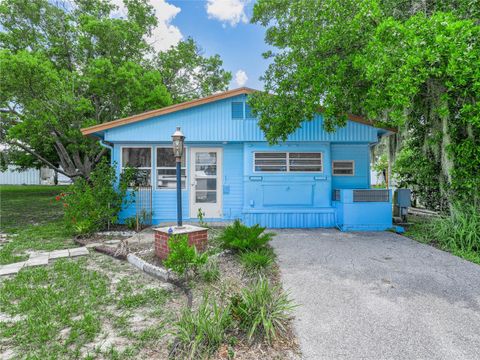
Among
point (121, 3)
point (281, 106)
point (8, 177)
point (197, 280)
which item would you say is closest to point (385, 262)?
point (197, 280)

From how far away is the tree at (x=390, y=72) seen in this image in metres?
4.12

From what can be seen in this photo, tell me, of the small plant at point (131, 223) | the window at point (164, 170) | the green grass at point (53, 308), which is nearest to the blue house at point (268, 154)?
the window at point (164, 170)

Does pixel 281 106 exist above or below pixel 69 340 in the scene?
above

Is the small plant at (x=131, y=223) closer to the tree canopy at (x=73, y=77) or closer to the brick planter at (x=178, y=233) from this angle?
the brick planter at (x=178, y=233)

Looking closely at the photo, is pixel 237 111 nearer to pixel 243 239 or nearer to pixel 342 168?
pixel 342 168

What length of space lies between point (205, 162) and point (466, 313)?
6.23 m

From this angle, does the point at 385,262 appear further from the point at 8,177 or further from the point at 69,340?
the point at 8,177

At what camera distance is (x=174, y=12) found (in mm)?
11859

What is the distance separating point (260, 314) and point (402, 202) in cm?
683

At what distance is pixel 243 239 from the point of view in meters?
4.42

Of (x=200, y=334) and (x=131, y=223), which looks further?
(x=131, y=223)

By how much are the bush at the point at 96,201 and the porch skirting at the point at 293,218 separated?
3.29 metres

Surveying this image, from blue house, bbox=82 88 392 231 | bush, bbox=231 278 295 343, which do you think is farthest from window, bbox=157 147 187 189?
bush, bbox=231 278 295 343

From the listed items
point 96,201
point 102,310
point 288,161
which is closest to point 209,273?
point 102,310
